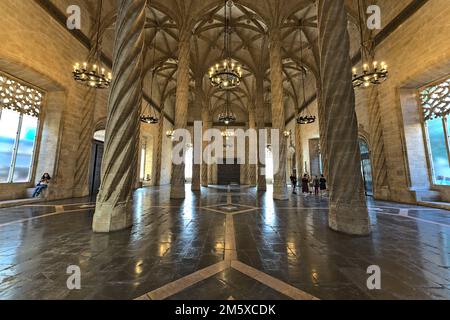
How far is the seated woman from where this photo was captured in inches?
323

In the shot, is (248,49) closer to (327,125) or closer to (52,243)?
(327,125)

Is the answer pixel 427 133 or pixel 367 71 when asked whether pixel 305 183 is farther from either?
pixel 367 71

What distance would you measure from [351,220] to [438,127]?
27.1 feet

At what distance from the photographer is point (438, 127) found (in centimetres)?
800

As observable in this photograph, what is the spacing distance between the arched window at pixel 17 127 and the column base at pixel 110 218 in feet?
25.1

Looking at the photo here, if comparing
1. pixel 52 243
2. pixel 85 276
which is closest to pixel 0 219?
pixel 52 243

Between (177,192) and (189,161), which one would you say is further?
(189,161)

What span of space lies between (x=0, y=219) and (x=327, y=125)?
352 inches

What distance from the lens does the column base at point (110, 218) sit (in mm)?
3872

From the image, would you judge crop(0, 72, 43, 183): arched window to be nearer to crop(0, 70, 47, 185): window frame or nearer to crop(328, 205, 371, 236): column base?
crop(0, 70, 47, 185): window frame

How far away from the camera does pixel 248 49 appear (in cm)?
1596

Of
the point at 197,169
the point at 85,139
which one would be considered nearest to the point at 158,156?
the point at 197,169

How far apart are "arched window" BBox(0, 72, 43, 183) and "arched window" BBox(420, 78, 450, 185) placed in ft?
59.9

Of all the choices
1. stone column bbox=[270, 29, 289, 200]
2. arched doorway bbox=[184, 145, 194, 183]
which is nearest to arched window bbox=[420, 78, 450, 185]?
stone column bbox=[270, 29, 289, 200]
